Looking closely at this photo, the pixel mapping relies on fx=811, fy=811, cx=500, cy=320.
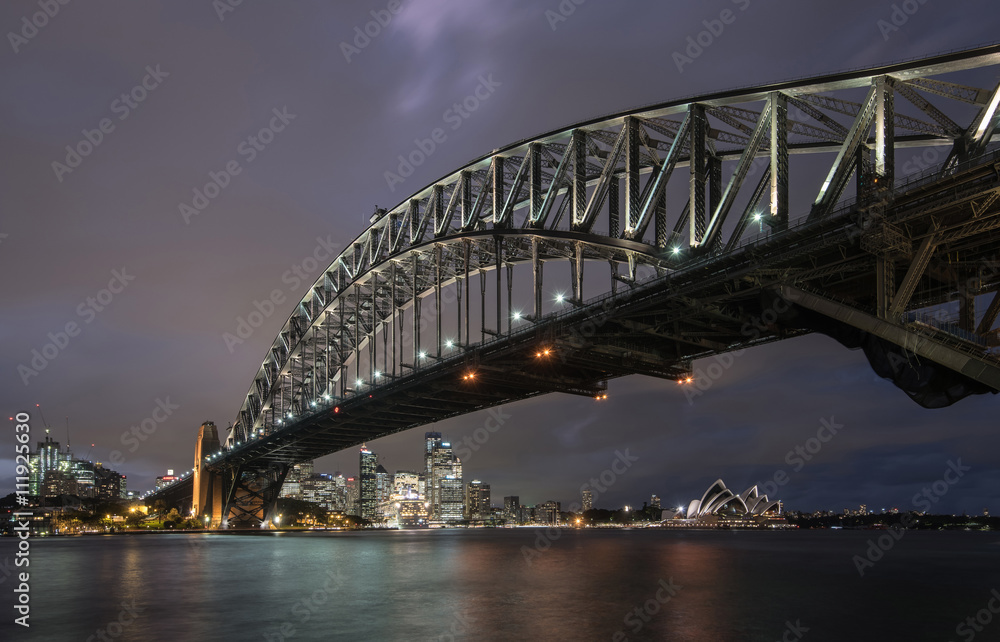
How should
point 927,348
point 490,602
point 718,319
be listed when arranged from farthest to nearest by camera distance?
point 718,319
point 490,602
point 927,348

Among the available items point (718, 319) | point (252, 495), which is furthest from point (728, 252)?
point (252, 495)

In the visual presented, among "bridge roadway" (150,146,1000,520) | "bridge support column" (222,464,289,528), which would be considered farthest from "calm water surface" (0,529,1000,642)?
"bridge support column" (222,464,289,528)

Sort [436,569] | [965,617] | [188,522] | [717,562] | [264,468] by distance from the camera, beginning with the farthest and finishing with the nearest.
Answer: [188,522] → [264,468] → [717,562] → [436,569] → [965,617]

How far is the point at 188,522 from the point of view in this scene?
154 meters

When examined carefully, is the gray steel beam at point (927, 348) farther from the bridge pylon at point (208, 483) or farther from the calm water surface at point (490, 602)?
the bridge pylon at point (208, 483)

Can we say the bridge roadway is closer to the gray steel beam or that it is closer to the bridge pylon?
the gray steel beam

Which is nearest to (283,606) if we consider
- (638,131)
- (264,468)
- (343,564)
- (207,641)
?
(207,641)

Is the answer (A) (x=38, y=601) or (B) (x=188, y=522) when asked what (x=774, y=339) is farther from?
(B) (x=188, y=522)

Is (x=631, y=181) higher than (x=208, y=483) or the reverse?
higher

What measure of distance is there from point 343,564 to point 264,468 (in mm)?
76303

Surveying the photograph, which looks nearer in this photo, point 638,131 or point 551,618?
point 551,618

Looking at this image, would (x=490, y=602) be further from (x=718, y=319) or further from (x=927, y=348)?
(x=927, y=348)

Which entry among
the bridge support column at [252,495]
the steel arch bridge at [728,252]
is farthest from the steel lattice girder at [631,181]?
the bridge support column at [252,495]

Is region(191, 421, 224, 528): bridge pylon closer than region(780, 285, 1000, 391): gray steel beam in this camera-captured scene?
No
